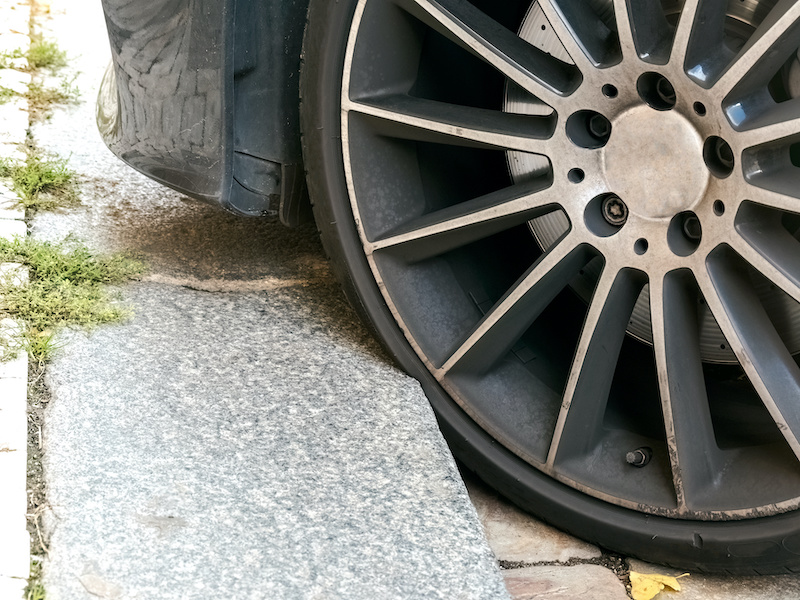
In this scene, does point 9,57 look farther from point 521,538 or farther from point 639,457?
point 639,457

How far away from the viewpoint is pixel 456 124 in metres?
1.68

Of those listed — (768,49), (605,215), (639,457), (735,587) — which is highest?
(768,49)

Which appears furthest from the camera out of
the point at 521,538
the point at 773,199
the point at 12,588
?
the point at 521,538

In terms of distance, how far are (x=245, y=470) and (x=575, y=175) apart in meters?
0.79

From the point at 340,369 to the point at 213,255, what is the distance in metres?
0.58

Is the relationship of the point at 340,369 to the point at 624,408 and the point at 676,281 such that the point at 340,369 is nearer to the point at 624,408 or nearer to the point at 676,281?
Answer: the point at 624,408

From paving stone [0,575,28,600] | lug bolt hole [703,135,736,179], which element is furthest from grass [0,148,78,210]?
lug bolt hole [703,135,736,179]

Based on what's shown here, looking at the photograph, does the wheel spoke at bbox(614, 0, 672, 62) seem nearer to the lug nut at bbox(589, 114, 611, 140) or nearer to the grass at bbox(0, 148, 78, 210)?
the lug nut at bbox(589, 114, 611, 140)

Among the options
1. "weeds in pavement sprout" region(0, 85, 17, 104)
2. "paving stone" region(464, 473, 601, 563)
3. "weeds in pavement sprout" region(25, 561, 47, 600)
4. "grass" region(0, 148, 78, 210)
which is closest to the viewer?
"weeds in pavement sprout" region(25, 561, 47, 600)

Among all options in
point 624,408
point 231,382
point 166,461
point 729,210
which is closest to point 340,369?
point 231,382

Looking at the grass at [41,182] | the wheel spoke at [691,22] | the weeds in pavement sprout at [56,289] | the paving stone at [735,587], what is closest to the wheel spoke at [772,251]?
the wheel spoke at [691,22]

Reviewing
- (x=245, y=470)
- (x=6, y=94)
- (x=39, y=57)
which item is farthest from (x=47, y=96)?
(x=245, y=470)

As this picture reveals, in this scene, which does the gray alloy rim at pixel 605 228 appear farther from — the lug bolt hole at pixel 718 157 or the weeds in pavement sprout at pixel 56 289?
the weeds in pavement sprout at pixel 56 289

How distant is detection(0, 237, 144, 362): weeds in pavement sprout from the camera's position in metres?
1.82
